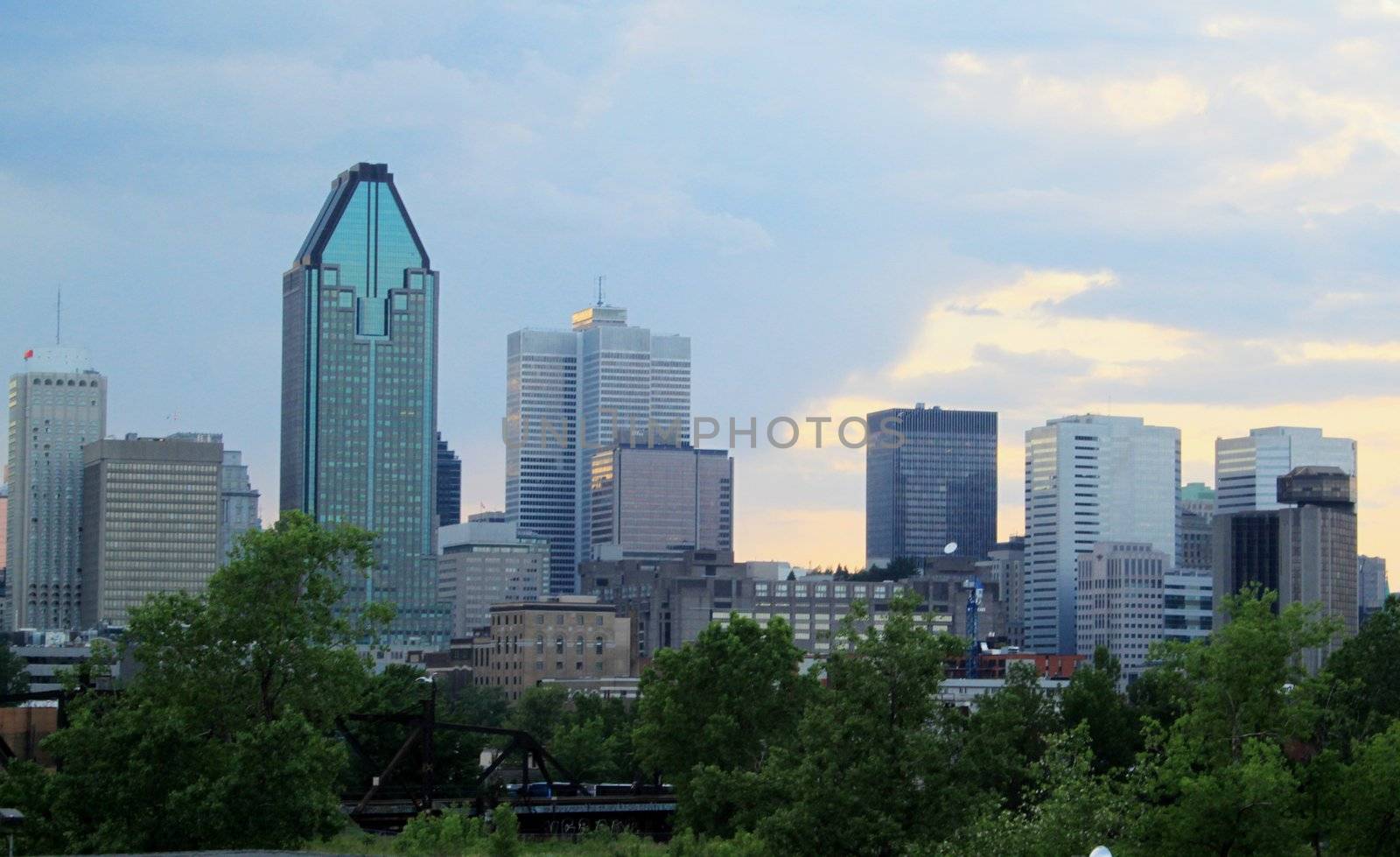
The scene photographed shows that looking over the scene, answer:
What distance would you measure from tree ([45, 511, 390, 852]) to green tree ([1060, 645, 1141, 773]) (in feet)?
166

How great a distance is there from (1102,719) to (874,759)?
2154 inches

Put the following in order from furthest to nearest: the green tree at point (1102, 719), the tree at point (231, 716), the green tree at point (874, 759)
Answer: the green tree at point (1102, 719), the tree at point (231, 716), the green tree at point (874, 759)

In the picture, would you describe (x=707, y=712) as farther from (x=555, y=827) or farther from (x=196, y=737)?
(x=196, y=737)

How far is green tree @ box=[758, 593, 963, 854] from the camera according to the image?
2473 inches

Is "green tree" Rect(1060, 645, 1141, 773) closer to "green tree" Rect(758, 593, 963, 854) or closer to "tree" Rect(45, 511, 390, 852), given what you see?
"green tree" Rect(758, 593, 963, 854)

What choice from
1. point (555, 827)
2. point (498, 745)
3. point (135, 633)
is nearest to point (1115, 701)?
point (555, 827)

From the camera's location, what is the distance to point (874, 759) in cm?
6250

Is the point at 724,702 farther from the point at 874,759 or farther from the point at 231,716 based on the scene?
the point at 874,759

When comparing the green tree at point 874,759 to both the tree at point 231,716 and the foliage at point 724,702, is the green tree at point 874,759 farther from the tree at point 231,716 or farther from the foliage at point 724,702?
the foliage at point 724,702

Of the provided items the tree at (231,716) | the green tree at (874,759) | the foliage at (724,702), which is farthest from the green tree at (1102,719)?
the tree at (231,716)

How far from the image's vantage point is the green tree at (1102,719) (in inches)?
4483

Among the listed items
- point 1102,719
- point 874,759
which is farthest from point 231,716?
point 1102,719

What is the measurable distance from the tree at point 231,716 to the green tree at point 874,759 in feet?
49.6

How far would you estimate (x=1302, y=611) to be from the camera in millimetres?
72688
